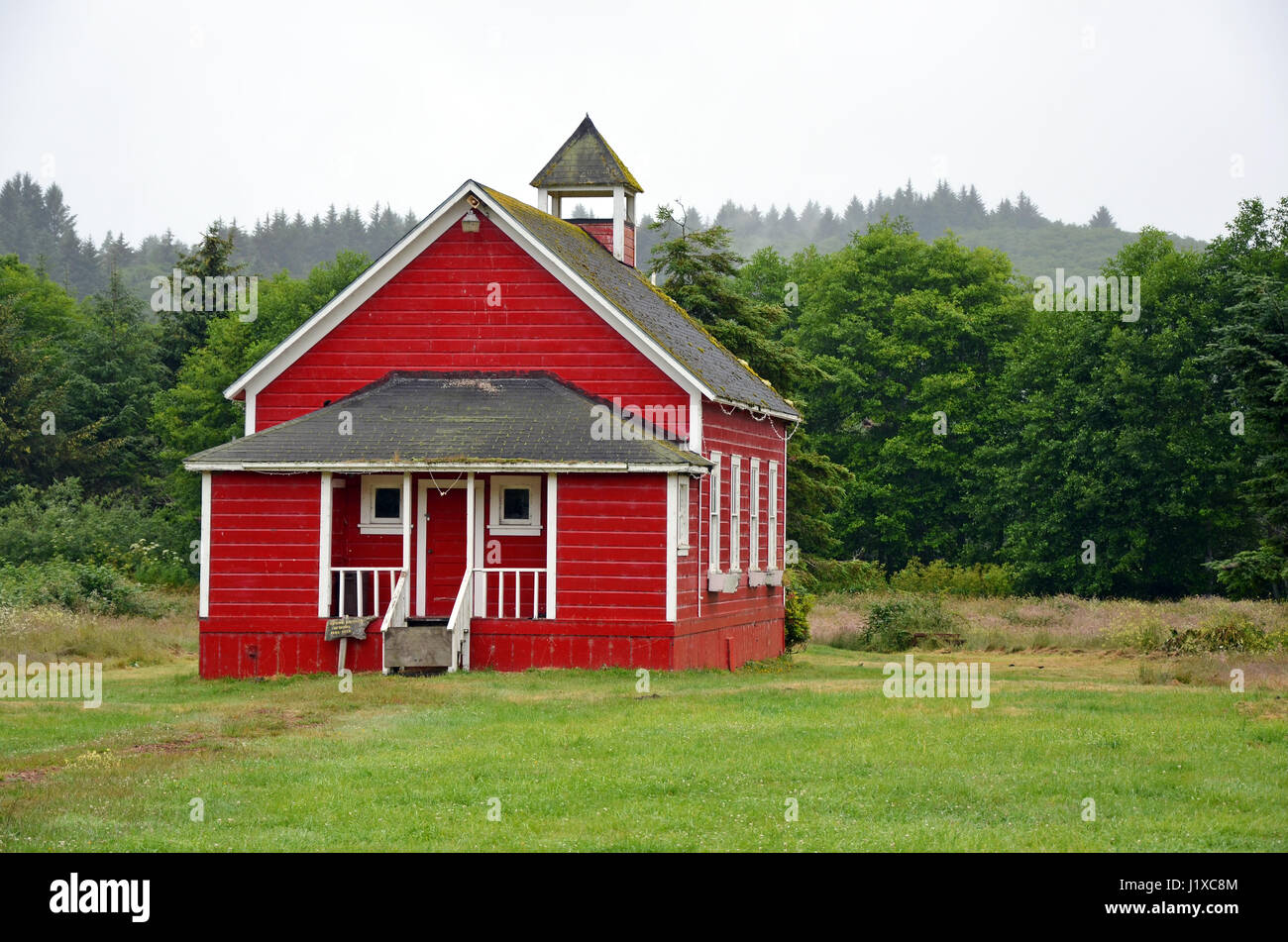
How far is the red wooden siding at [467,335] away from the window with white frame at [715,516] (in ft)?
6.38

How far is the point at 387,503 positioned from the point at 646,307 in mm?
6387

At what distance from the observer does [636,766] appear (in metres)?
14.6

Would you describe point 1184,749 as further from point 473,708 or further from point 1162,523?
point 1162,523

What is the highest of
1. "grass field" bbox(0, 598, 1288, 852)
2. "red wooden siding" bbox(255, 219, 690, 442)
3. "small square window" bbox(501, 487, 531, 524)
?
"red wooden siding" bbox(255, 219, 690, 442)

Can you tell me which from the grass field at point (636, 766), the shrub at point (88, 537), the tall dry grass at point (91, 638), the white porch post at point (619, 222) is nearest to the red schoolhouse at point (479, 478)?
the grass field at point (636, 766)

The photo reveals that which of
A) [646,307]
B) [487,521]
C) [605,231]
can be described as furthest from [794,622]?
[487,521]

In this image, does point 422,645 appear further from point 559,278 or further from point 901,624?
point 901,624

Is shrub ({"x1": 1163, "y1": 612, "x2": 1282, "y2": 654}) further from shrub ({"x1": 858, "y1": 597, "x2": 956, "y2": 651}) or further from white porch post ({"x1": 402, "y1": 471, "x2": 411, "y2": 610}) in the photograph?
white porch post ({"x1": 402, "y1": 471, "x2": 411, "y2": 610})

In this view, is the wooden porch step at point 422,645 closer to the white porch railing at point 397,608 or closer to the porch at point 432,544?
the white porch railing at point 397,608

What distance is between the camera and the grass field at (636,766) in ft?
37.9

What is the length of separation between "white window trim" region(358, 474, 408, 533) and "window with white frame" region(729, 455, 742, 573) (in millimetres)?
6016

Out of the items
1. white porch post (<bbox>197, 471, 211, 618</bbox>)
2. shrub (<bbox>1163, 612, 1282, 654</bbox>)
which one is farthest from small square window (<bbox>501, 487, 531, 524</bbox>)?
shrub (<bbox>1163, 612, 1282, 654</bbox>)

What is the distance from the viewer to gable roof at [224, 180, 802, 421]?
85.3 feet

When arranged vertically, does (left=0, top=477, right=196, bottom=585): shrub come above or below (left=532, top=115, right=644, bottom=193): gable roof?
below
